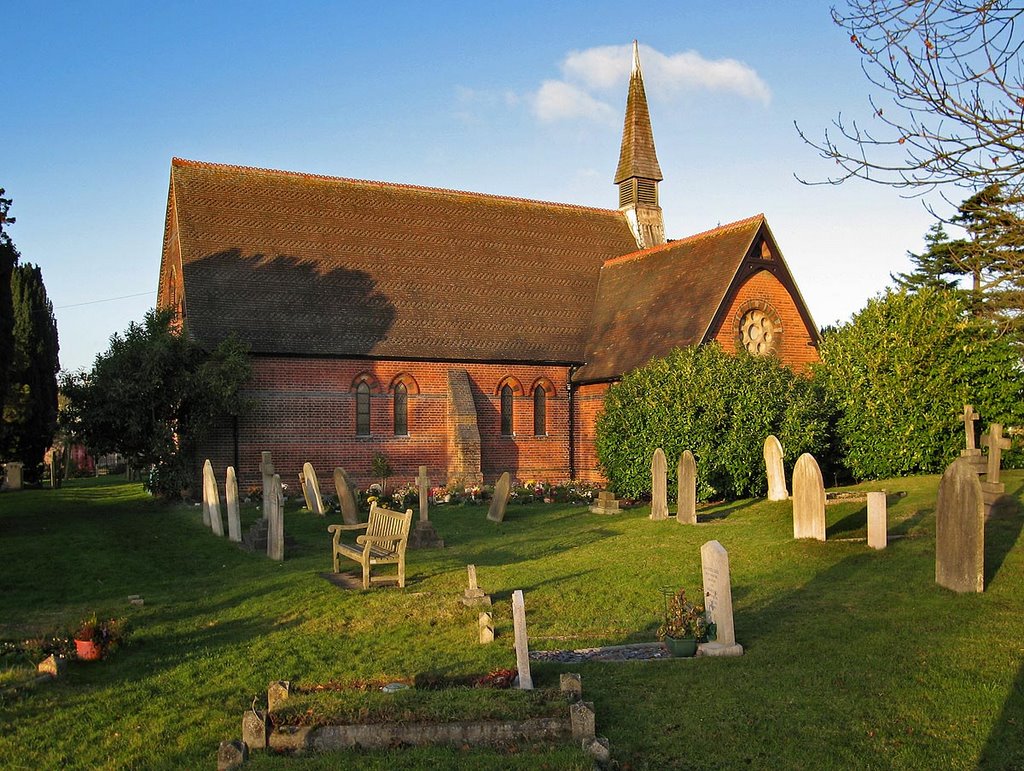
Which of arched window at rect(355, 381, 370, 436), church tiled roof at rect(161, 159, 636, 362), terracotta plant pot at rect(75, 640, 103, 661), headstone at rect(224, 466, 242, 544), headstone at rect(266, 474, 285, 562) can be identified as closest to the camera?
terracotta plant pot at rect(75, 640, 103, 661)

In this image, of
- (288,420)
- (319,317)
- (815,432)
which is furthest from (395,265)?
(815,432)

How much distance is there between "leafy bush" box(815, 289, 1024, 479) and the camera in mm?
22703

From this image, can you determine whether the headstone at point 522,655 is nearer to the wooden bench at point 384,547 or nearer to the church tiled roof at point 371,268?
the wooden bench at point 384,547

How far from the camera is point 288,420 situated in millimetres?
26641

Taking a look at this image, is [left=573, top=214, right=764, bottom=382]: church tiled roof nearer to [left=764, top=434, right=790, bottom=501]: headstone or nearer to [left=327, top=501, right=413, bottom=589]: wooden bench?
[left=764, top=434, right=790, bottom=501]: headstone

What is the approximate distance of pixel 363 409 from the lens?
2795cm

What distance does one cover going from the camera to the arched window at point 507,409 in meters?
30.1

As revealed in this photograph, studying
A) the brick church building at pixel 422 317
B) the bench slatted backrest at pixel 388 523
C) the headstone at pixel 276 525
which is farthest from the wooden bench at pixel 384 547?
the brick church building at pixel 422 317

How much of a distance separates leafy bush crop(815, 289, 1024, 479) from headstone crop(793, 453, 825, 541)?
8.50m

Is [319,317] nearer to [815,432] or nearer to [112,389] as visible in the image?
[112,389]

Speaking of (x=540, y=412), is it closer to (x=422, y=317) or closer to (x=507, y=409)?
(x=507, y=409)

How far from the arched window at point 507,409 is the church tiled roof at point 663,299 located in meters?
2.39

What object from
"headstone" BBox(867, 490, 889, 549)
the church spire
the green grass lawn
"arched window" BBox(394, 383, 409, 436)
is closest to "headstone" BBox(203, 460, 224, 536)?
the green grass lawn

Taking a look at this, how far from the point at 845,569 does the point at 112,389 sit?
18.5 metres
